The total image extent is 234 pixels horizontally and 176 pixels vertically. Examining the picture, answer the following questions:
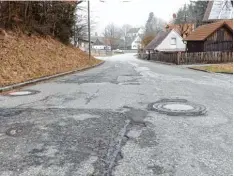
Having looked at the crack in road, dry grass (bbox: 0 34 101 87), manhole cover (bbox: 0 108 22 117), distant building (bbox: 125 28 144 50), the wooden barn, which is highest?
distant building (bbox: 125 28 144 50)

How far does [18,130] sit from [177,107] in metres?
3.91

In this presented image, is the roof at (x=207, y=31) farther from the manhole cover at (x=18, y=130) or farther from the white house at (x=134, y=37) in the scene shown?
the white house at (x=134, y=37)

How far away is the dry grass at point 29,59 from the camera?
1310 centimetres

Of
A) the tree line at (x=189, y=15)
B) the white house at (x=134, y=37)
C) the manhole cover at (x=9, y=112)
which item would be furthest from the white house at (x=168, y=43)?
the white house at (x=134, y=37)

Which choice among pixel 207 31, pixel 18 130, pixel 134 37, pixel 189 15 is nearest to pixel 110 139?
pixel 18 130

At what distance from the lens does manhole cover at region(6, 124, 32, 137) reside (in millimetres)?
5238

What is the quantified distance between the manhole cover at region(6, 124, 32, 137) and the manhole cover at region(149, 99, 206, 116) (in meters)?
3.07

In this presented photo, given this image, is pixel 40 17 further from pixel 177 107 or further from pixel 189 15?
pixel 189 15

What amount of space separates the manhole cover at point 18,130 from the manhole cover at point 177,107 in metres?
3.07

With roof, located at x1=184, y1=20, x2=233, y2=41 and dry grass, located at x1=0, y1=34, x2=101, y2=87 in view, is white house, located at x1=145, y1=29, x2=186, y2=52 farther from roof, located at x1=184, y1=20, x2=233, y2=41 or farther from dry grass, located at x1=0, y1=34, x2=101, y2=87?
dry grass, located at x1=0, y1=34, x2=101, y2=87

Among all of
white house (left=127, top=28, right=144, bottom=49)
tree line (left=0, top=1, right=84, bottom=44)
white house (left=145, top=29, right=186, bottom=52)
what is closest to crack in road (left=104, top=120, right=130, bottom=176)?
tree line (left=0, top=1, right=84, bottom=44)

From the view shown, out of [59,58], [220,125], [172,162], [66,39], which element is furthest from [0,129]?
[66,39]

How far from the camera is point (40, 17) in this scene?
76.9 ft

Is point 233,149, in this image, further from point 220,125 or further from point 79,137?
point 79,137
